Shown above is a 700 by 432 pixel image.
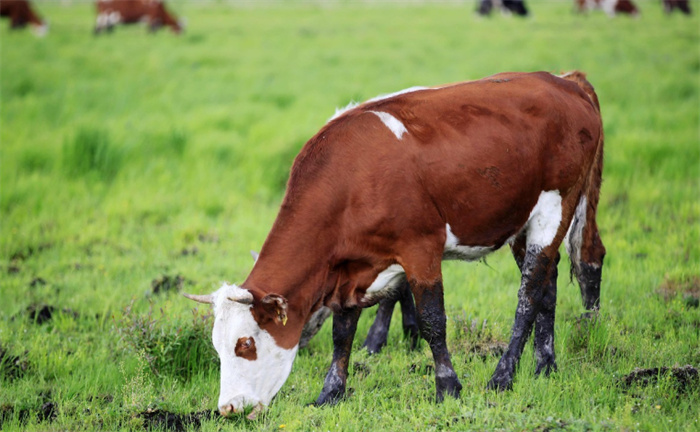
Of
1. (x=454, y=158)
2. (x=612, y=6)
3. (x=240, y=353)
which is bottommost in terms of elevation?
(x=240, y=353)

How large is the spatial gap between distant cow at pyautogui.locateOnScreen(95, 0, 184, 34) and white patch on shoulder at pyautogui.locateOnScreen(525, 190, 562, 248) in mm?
21621

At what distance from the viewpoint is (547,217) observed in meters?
5.30

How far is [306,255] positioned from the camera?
15.5 feet

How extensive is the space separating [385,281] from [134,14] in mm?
24116

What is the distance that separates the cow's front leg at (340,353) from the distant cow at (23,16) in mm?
21984

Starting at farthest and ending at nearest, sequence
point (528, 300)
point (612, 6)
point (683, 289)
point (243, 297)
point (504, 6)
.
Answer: point (504, 6), point (612, 6), point (683, 289), point (528, 300), point (243, 297)

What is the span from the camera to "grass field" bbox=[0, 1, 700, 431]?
5.01 m

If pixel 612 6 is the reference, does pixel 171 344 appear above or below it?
below

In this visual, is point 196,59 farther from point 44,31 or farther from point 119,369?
point 119,369

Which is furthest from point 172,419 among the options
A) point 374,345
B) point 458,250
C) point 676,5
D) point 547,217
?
point 676,5

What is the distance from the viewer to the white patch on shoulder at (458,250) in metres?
4.98

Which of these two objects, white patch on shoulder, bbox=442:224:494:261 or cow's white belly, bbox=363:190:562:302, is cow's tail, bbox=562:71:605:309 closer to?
cow's white belly, bbox=363:190:562:302

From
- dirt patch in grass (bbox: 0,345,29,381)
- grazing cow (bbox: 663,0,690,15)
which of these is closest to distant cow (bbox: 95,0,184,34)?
grazing cow (bbox: 663,0,690,15)

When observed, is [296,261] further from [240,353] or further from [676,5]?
[676,5]
